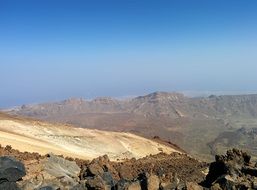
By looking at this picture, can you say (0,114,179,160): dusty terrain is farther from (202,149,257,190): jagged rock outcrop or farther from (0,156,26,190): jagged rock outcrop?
(202,149,257,190): jagged rock outcrop

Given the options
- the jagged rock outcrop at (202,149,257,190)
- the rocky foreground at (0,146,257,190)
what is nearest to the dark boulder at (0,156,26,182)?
the rocky foreground at (0,146,257,190)

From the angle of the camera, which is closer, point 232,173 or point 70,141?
point 232,173

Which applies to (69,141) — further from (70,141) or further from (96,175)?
(96,175)

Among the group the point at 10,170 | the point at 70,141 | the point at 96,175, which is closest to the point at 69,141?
the point at 70,141

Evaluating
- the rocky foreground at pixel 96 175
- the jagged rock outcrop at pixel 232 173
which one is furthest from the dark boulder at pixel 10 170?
the jagged rock outcrop at pixel 232 173

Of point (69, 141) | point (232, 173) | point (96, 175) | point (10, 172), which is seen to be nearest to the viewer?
point (10, 172)

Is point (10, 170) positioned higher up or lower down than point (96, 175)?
higher up

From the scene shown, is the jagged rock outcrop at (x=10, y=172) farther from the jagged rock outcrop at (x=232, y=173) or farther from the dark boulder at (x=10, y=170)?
the jagged rock outcrop at (x=232, y=173)

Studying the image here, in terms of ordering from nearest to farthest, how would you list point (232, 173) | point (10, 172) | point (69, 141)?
point (10, 172) → point (232, 173) → point (69, 141)
